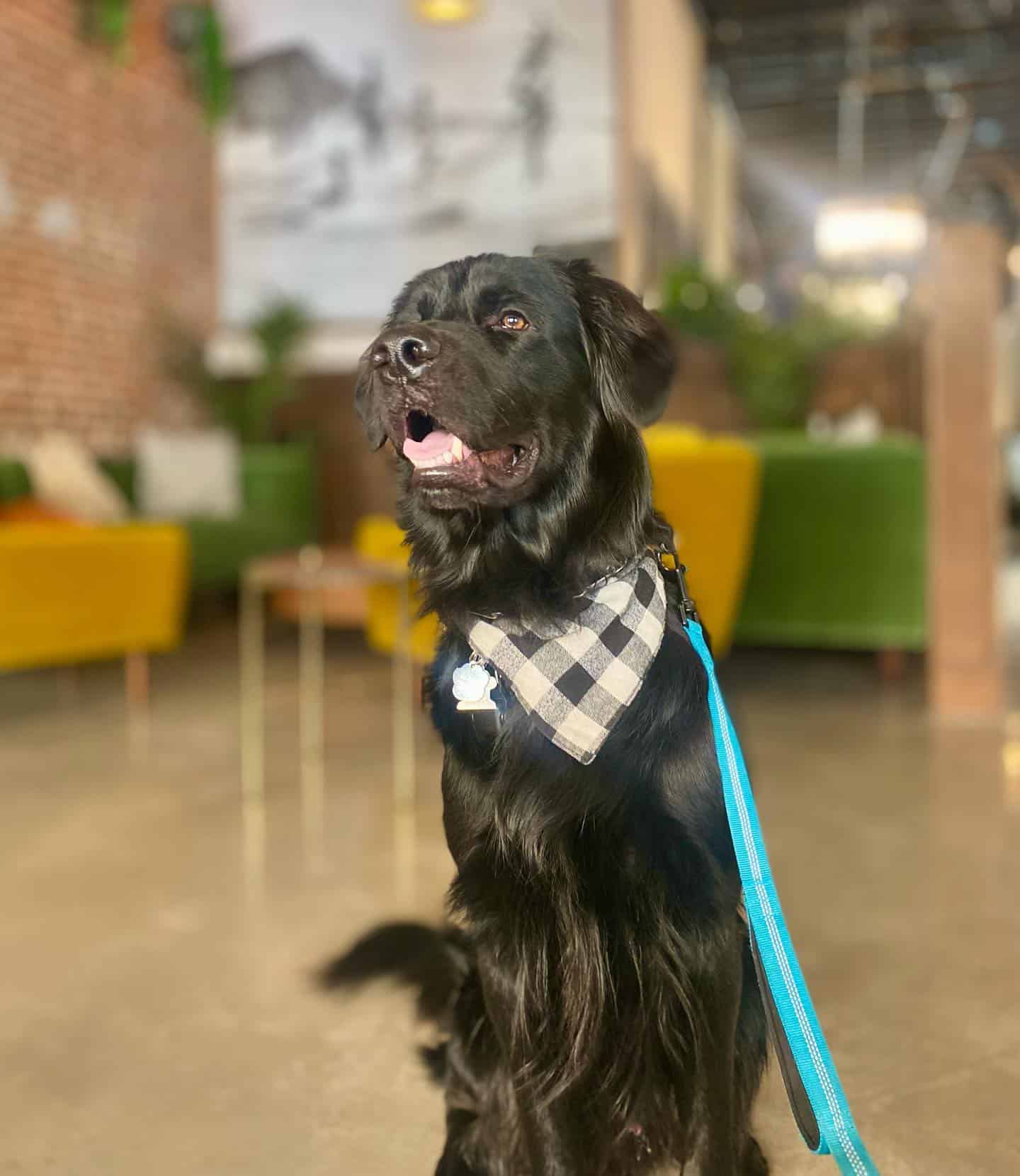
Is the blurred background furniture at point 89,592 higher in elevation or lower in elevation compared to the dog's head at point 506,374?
lower

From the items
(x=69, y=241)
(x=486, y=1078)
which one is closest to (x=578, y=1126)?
(x=486, y=1078)

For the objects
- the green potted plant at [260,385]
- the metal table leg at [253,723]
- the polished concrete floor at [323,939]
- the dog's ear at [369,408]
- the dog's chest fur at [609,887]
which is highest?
the green potted plant at [260,385]

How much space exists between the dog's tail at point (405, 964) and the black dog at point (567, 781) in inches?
12.5

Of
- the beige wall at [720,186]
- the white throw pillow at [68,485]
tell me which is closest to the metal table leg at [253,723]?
the white throw pillow at [68,485]

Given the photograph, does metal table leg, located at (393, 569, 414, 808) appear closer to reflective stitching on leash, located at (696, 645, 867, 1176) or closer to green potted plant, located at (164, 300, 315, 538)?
reflective stitching on leash, located at (696, 645, 867, 1176)

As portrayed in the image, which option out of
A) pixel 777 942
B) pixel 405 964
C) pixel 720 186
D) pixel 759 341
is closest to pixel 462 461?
pixel 777 942

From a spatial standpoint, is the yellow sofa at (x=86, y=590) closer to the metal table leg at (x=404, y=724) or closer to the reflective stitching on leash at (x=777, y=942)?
the metal table leg at (x=404, y=724)

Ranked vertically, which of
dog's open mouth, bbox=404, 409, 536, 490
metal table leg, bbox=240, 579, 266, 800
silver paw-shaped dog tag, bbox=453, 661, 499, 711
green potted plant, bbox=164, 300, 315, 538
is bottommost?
metal table leg, bbox=240, 579, 266, 800

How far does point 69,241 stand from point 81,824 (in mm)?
4133

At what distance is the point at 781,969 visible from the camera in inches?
40.2

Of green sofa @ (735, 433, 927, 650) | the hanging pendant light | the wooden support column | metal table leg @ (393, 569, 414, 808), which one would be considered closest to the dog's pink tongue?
metal table leg @ (393, 569, 414, 808)

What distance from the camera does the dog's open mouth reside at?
106cm

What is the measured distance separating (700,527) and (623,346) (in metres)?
2.29

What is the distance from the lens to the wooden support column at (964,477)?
11.3ft
